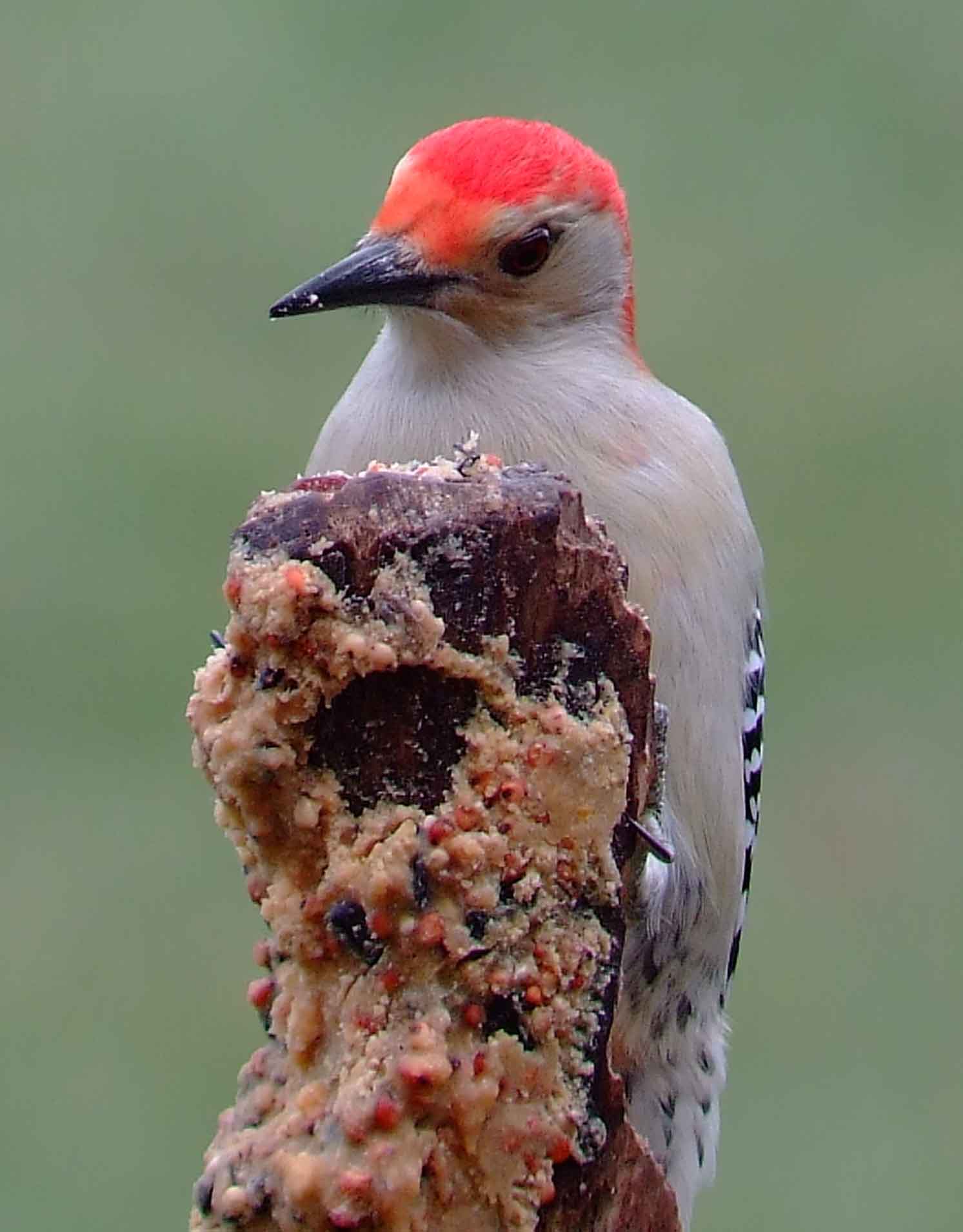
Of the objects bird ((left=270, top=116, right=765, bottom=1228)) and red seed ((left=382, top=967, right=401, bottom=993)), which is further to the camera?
bird ((left=270, top=116, right=765, bottom=1228))

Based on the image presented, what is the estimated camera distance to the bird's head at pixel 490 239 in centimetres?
377

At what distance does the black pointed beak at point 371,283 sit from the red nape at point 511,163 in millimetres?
153

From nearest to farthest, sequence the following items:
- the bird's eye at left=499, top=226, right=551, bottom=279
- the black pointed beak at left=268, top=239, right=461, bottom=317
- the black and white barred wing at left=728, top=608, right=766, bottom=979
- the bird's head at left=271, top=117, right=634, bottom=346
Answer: the black pointed beak at left=268, top=239, right=461, bottom=317, the bird's head at left=271, top=117, right=634, bottom=346, the bird's eye at left=499, top=226, right=551, bottom=279, the black and white barred wing at left=728, top=608, right=766, bottom=979

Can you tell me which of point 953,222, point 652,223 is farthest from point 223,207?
point 953,222

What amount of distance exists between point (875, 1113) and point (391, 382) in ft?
14.9

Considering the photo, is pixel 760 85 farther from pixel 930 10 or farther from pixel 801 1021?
pixel 801 1021

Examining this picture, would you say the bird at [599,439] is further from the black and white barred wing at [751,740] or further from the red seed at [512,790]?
the red seed at [512,790]

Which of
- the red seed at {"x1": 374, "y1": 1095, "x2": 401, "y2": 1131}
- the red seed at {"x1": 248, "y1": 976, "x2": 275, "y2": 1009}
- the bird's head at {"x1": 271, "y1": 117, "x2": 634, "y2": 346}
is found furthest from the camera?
the bird's head at {"x1": 271, "y1": 117, "x2": 634, "y2": 346}

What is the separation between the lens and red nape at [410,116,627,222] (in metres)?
3.85

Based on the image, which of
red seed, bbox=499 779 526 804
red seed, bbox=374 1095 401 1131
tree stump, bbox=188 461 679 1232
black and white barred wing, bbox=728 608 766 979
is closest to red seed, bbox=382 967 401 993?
tree stump, bbox=188 461 679 1232

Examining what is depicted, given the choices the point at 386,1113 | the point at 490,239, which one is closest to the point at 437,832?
the point at 386,1113

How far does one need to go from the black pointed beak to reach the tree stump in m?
1.15

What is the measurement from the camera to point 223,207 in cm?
1016

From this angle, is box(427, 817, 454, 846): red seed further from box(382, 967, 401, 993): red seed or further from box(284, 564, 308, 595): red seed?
box(284, 564, 308, 595): red seed
